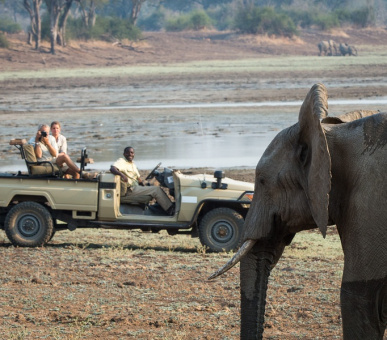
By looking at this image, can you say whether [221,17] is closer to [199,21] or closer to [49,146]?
[199,21]

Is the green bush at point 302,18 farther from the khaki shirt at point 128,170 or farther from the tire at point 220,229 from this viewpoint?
the tire at point 220,229

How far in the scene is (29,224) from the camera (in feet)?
37.0

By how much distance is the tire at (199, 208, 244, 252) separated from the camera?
1109cm

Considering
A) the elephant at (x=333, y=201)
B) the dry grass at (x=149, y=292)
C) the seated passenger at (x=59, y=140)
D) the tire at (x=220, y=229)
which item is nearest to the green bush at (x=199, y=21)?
the seated passenger at (x=59, y=140)

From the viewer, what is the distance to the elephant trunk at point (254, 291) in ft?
17.0

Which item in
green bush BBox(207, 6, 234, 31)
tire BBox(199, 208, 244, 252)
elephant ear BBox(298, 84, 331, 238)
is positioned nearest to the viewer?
elephant ear BBox(298, 84, 331, 238)

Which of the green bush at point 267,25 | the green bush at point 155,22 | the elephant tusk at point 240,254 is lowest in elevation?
the elephant tusk at point 240,254

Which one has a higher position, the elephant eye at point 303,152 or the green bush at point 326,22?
the green bush at point 326,22

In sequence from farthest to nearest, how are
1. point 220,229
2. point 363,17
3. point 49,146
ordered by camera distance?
point 363,17, point 49,146, point 220,229

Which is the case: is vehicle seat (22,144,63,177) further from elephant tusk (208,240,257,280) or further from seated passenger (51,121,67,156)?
elephant tusk (208,240,257,280)

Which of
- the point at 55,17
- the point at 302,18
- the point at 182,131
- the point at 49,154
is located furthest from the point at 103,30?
the point at 49,154

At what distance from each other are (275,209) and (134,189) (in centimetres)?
631

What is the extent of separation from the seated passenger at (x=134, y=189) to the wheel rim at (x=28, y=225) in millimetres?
1076

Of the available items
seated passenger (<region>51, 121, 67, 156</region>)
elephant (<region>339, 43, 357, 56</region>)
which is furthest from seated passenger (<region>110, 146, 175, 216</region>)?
elephant (<region>339, 43, 357, 56</region>)
